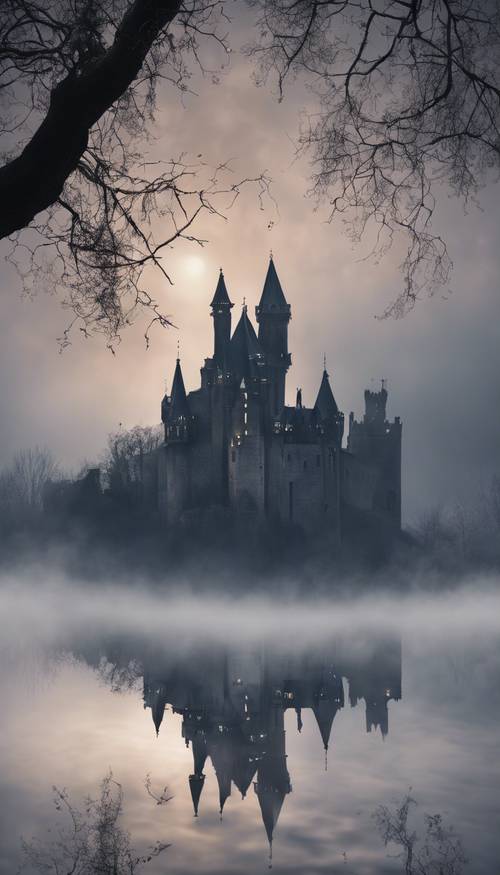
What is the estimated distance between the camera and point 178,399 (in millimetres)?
92062

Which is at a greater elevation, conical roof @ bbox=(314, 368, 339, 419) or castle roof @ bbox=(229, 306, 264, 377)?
castle roof @ bbox=(229, 306, 264, 377)

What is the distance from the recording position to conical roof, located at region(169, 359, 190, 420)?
9044 cm

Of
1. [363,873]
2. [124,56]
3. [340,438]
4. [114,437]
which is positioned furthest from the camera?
[114,437]

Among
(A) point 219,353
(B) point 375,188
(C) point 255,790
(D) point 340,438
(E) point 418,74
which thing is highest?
(A) point 219,353

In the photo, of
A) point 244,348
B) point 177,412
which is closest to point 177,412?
point 177,412

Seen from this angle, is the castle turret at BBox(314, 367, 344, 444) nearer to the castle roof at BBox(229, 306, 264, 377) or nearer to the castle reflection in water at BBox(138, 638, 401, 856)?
the castle roof at BBox(229, 306, 264, 377)

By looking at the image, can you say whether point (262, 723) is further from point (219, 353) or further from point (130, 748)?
point (219, 353)

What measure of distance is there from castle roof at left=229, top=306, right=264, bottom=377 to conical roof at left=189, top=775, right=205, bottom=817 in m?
67.0

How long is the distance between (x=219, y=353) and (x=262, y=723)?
58.3 metres

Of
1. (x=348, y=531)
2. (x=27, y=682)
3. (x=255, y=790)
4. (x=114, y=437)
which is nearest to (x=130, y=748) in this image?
(x=255, y=790)

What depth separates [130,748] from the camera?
27.2m

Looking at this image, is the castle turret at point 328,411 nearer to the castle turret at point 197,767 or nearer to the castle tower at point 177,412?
the castle tower at point 177,412

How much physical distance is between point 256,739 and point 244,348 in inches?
2442

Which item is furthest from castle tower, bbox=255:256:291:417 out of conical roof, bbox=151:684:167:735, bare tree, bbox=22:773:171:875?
bare tree, bbox=22:773:171:875
